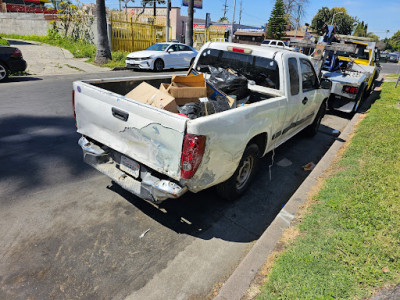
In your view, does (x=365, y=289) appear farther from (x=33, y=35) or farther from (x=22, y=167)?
(x=33, y=35)

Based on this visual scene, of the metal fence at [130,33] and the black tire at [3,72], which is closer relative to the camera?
the black tire at [3,72]

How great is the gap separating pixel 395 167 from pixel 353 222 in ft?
6.83

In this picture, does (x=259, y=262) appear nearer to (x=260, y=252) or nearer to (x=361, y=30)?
(x=260, y=252)

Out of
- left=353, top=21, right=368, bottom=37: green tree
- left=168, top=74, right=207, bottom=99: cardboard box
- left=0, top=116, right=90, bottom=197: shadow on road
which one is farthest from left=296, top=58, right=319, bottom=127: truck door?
left=353, top=21, right=368, bottom=37: green tree

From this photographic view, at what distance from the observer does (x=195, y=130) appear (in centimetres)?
261

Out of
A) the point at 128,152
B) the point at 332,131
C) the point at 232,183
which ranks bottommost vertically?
the point at 332,131

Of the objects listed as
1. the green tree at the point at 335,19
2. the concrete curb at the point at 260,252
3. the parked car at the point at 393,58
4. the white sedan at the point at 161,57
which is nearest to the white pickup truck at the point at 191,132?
the concrete curb at the point at 260,252

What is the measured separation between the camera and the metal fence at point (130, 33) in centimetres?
1936

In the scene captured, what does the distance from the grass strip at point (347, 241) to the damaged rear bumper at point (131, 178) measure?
4.22 feet

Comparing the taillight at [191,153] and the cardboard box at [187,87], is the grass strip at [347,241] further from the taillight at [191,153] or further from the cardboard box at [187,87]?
the cardboard box at [187,87]

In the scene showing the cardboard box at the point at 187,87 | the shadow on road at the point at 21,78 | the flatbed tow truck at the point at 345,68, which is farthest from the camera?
the shadow on road at the point at 21,78

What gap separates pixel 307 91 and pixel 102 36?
14104mm

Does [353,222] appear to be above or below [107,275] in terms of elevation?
above

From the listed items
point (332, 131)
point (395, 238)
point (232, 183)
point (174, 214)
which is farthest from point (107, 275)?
point (332, 131)
